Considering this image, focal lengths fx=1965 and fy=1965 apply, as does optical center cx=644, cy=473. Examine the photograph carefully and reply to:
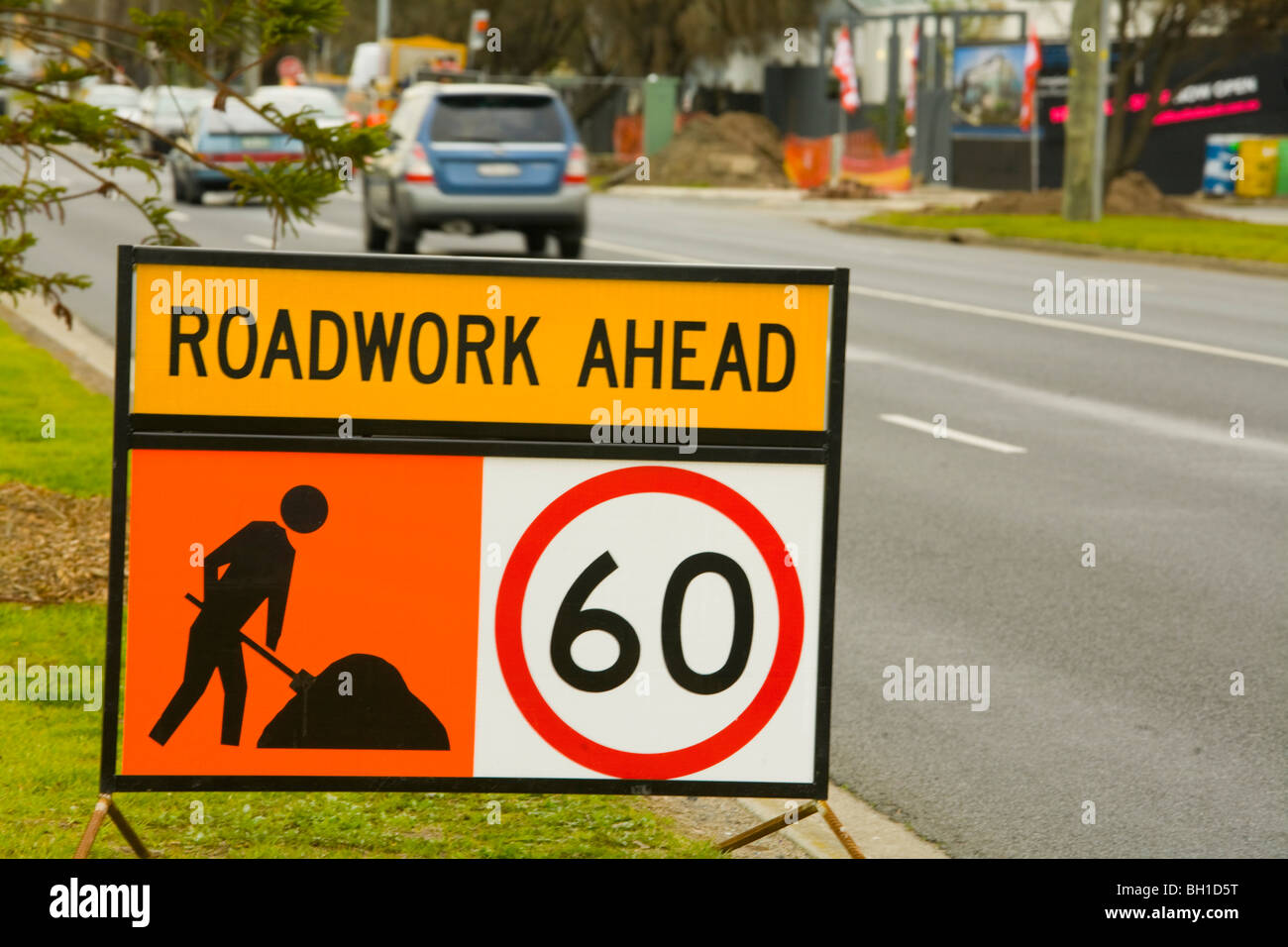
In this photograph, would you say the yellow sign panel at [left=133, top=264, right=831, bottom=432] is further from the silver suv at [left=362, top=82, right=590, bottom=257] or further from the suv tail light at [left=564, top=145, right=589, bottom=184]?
the suv tail light at [left=564, top=145, right=589, bottom=184]

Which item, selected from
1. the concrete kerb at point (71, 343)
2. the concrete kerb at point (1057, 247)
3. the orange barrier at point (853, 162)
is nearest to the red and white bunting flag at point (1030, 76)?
the orange barrier at point (853, 162)

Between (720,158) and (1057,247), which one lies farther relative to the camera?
(720,158)

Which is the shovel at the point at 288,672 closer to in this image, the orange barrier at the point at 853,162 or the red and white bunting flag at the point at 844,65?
the red and white bunting flag at the point at 844,65

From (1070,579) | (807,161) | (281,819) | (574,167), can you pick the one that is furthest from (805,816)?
(807,161)

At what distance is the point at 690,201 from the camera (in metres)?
43.1

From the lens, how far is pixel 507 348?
12.9ft

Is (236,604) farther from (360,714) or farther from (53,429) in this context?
(53,429)

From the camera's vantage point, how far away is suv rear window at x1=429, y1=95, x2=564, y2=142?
70.4ft

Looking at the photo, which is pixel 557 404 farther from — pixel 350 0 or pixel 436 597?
pixel 350 0

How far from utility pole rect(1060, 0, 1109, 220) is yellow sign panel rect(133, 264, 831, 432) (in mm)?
25495

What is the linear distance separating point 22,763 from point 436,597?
4.82 feet

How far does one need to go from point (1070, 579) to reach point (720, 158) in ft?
144

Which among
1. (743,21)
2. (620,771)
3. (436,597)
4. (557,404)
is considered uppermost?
(743,21)
